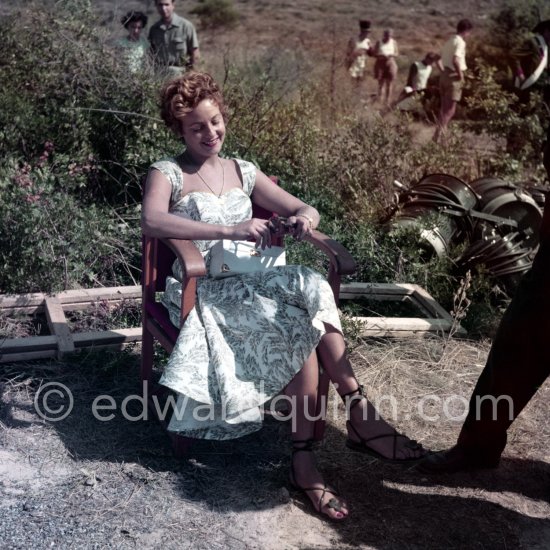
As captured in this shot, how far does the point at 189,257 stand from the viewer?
314 cm

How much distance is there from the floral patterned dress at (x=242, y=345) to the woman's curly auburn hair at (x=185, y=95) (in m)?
0.73

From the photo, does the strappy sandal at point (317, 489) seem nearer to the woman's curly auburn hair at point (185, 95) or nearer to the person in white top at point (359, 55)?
the woman's curly auburn hair at point (185, 95)

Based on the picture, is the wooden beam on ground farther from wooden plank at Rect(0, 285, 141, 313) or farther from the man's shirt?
the man's shirt

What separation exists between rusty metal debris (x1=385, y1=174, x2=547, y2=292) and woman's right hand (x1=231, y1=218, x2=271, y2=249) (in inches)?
91.0

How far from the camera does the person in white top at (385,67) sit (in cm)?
1363

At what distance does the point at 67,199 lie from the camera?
16.7 feet

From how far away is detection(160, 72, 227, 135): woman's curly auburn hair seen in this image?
3402 millimetres

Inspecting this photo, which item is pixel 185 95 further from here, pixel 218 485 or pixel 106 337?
pixel 218 485

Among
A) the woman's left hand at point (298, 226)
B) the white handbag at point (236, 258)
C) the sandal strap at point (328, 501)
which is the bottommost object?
the sandal strap at point (328, 501)

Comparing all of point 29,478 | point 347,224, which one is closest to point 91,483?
point 29,478

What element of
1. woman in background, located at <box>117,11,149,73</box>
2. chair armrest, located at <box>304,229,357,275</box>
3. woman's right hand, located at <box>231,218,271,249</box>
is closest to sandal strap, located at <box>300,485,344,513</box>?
chair armrest, located at <box>304,229,357,275</box>

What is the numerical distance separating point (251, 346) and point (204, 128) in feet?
3.17

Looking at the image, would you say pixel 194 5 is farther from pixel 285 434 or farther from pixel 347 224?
pixel 285 434

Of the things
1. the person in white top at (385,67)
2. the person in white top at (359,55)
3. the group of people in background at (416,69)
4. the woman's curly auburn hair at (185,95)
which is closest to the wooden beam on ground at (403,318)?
the woman's curly auburn hair at (185,95)
